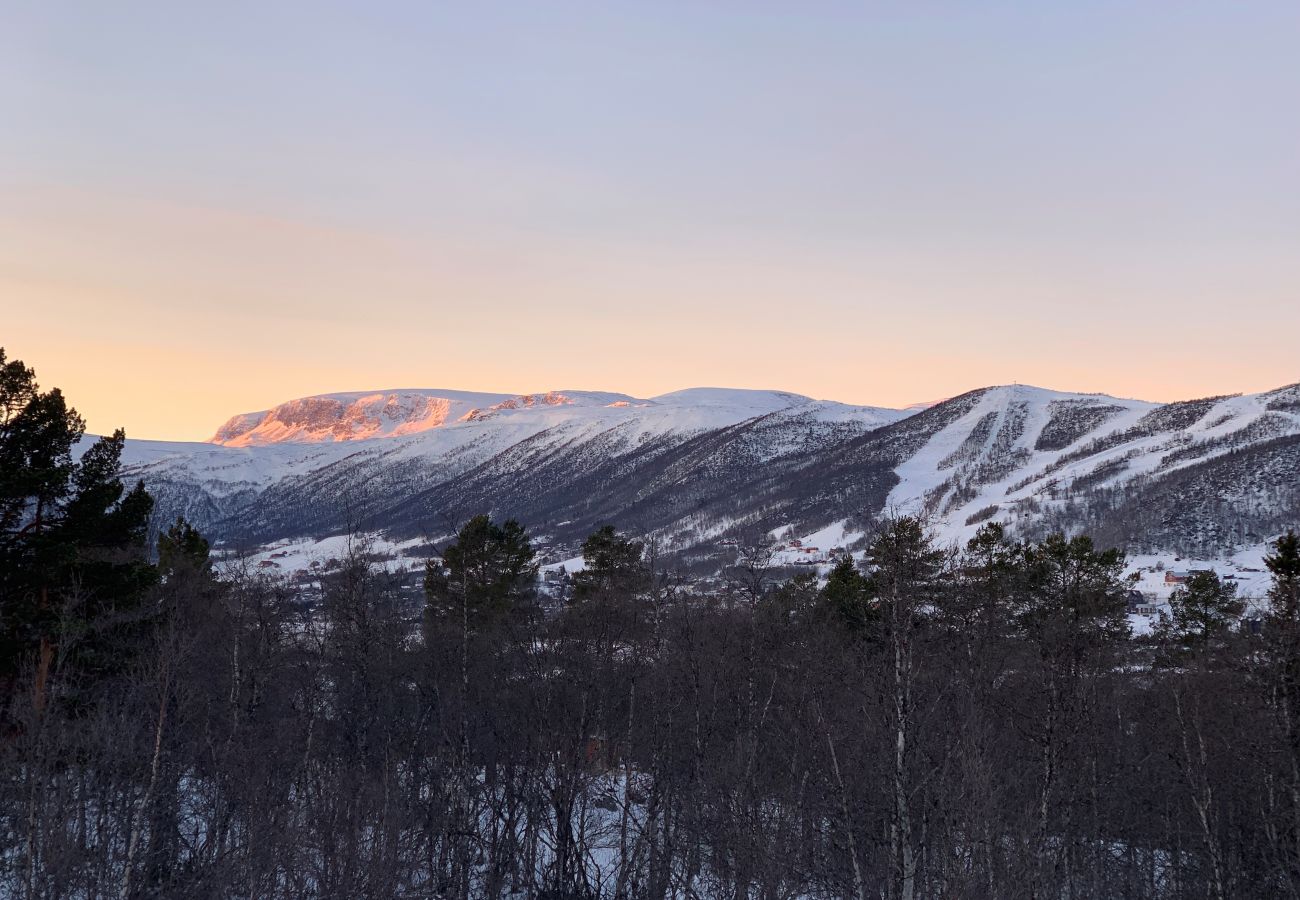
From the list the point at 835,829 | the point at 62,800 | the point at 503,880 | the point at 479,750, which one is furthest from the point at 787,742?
the point at 62,800

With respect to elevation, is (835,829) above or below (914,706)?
below

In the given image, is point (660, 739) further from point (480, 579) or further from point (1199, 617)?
point (1199, 617)

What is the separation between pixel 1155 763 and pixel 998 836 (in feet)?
56.8

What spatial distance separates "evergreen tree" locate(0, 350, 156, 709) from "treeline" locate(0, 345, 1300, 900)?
0.10 meters

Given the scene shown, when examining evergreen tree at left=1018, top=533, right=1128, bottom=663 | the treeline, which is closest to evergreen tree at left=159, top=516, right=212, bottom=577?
the treeline

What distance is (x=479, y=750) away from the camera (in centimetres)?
3481

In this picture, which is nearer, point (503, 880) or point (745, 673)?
point (503, 880)

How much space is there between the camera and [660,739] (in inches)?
1227

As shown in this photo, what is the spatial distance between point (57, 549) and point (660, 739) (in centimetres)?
1903

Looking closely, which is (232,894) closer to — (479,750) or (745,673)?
(479,750)

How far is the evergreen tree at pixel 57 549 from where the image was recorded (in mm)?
24625

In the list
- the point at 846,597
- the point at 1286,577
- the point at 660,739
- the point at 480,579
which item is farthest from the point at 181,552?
the point at 1286,577

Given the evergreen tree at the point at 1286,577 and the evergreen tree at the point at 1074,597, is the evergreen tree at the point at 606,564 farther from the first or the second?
the evergreen tree at the point at 1286,577

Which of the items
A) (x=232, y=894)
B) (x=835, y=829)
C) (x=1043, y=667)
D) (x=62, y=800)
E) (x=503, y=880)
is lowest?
(x=503, y=880)
